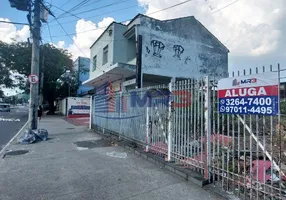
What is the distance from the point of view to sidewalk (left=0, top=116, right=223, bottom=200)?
3908 millimetres

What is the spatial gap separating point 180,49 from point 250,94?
512 inches

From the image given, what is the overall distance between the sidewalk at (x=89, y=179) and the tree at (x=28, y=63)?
77.6 ft

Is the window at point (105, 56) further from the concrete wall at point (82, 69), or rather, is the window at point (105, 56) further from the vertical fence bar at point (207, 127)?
the concrete wall at point (82, 69)

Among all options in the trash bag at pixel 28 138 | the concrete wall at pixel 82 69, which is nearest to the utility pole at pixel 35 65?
the trash bag at pixel 28 138

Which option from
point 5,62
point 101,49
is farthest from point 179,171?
point 5,62

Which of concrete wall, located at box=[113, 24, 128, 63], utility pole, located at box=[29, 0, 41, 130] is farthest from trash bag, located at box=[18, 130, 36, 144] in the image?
concrete wall, located at box=[113, 24, 128, 63]

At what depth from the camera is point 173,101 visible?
5586 millimetres

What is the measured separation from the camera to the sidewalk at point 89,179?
3908mm

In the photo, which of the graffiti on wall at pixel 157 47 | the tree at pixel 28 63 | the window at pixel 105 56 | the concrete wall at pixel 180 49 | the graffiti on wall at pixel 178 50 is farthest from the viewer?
the tree at pixel 28 63

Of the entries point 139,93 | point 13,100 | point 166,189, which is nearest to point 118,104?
point 139,93

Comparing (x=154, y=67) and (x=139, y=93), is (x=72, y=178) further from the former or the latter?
(x=154, y=67)

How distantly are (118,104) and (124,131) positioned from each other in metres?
1.27

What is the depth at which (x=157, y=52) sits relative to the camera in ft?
48.6

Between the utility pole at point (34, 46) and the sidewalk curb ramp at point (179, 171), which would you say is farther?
the utility pole at point (34, 46)
